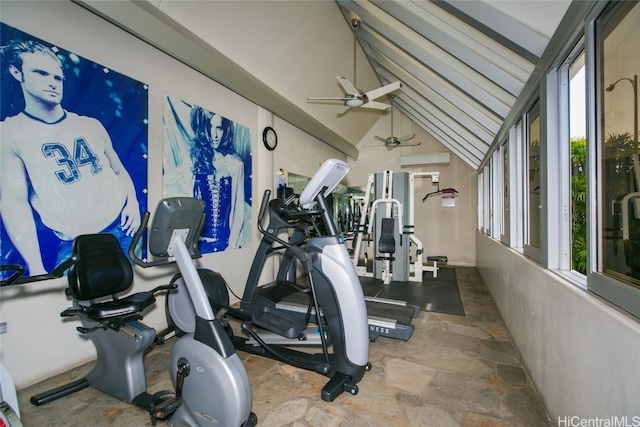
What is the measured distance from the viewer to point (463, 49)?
8.77ft

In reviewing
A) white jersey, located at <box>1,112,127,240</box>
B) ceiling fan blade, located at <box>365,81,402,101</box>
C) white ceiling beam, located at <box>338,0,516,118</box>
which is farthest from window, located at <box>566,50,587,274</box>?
white jersey, located at <box>1,112,127,240</box>

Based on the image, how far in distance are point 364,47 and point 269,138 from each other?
2.50 meters

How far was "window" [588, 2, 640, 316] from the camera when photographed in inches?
46.1

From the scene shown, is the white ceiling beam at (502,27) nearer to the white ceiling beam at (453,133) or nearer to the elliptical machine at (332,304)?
the elliptical machine at (332,304)

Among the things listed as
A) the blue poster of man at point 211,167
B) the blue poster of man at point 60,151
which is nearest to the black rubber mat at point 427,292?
the blue poster of man at point 211,167

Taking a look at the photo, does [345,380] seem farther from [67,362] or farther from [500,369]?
[67,362]

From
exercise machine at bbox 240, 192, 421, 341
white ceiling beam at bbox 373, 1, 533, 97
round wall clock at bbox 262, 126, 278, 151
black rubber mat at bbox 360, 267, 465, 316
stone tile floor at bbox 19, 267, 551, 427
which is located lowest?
stone tile floor at bbox 19, 267, 551, 427

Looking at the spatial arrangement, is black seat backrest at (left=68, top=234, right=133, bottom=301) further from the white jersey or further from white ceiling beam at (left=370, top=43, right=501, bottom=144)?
white ceiling beam at (left=370, top=43, right=501, bottom=144)

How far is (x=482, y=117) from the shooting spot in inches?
A: 154

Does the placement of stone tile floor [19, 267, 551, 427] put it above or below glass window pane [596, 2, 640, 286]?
below

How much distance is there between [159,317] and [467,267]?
6544 mm

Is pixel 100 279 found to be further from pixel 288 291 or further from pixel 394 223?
pixel 394 223

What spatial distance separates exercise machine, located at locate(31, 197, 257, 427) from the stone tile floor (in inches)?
4.7

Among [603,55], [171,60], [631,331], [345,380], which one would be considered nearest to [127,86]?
[171,60]
